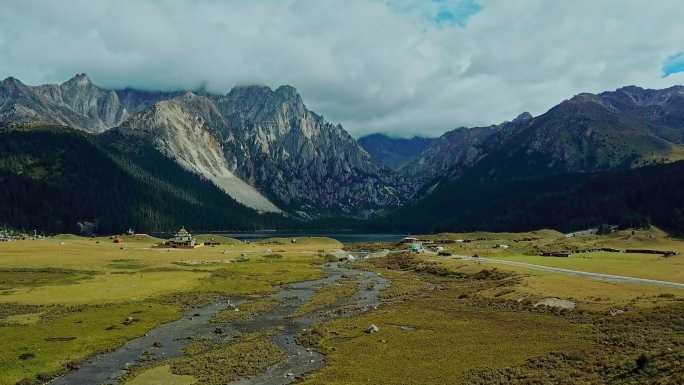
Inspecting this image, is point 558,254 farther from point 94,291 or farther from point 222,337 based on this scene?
point 94,291

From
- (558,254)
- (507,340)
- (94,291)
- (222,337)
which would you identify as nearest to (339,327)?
(222,337)

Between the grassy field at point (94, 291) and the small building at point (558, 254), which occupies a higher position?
the small building at point (558, 254)

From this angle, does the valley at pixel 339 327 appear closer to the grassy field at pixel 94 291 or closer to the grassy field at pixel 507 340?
the grassy field at pixel 507 340

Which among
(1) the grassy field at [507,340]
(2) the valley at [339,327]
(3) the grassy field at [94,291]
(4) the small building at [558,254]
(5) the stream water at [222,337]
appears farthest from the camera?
(4) the small building at [558,254]

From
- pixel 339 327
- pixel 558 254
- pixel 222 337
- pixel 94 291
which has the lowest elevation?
pixel 222 337

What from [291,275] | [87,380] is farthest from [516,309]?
[291,275]

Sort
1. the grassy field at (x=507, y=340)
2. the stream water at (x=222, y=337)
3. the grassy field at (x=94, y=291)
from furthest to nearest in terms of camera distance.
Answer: the grassy field at (x=94, y=291), the stream water at (x=222, y=337), the grassy field at (x=507, y=340)

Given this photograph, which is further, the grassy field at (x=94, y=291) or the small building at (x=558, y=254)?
the small building at (x=558, y=254)

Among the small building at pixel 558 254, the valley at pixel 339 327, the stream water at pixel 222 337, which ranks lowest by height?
the stream water at pixel 222 337

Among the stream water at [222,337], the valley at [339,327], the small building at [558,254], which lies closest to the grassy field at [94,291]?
the valley at [339,327]

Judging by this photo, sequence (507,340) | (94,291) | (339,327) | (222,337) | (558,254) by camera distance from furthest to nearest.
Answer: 1. (558,254)
2. (94,291)
3. (339,327)
4. (222,337)
5. (507,340)
